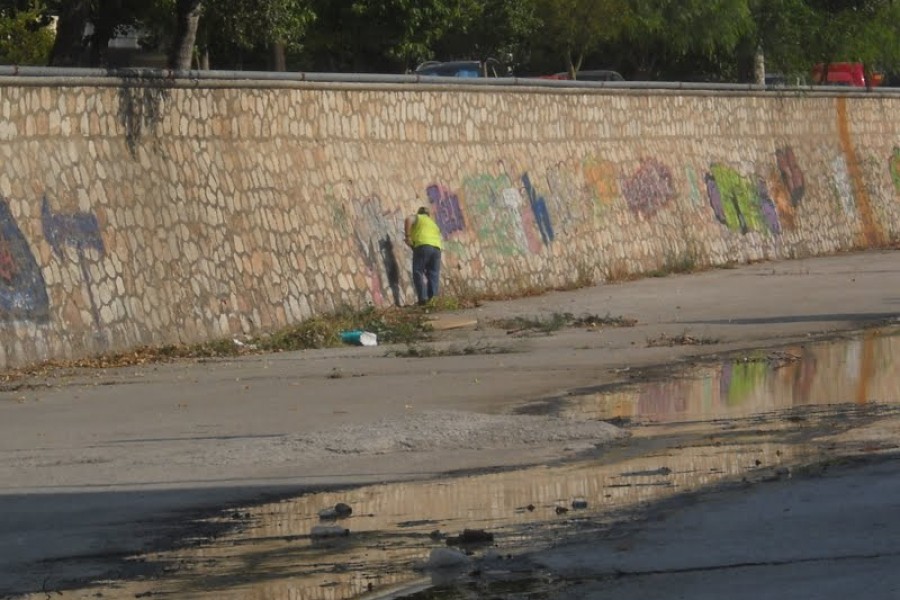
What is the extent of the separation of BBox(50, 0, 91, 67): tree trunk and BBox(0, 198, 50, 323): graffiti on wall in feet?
26.0

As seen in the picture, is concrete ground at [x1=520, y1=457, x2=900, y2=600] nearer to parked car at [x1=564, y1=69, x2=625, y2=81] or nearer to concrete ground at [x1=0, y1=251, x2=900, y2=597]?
concrete ground at [x1=0, y1=251, x2=900, y2=597]

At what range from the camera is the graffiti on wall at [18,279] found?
18.6 m

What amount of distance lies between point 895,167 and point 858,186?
7.04 feet

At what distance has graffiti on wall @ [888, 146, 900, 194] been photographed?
42.5 m

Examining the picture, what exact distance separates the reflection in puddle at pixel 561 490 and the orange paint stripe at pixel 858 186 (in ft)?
83.6

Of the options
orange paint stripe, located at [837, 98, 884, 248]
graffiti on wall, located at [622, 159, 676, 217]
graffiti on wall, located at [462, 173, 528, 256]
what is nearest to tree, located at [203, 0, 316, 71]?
graffiti on wall, located at [462, 173, 528, 256]

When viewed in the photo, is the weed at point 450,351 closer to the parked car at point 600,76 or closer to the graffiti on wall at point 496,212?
the graffiti on wall at point 496,212

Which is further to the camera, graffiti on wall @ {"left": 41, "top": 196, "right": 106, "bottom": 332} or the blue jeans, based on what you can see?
the blue jeans

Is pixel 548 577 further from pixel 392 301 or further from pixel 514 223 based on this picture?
pixel 514 223

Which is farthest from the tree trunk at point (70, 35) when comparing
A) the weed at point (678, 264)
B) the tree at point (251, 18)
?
the weed at point (678, 264)

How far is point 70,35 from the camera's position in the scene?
26.7 m

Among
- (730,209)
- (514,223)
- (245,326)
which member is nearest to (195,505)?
(245,326)

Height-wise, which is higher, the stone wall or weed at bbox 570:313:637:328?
the stone wall

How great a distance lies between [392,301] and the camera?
25.3 meters
